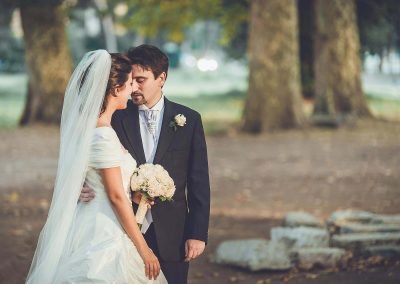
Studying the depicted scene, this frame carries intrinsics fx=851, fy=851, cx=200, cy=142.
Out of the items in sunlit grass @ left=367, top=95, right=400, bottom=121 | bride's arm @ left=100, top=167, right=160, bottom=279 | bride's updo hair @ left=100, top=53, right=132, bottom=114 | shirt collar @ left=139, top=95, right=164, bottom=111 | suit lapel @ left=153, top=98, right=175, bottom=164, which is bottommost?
sunlit grass @ left=367, top=95, right=400, bottom=121

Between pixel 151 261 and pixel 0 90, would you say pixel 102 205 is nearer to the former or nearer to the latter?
pixel 151 261

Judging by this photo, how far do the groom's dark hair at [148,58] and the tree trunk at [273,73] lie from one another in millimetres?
17274

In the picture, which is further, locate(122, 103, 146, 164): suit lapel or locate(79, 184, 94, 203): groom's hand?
locate(122, 103, 146, 164): suit lapel

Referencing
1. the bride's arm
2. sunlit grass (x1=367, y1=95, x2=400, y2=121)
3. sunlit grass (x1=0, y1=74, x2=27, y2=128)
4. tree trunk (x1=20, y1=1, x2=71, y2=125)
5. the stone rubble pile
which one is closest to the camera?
the bride's arm

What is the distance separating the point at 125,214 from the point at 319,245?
4974 millimetres

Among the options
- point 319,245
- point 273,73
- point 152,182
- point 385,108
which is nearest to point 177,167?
point 152,182

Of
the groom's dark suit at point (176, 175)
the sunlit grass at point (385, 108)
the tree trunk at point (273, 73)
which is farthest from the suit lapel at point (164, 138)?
the sunlit grass at point (385, 108)

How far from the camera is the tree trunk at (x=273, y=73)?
888 inches

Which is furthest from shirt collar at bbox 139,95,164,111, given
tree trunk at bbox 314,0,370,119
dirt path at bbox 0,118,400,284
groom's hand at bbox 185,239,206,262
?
tree trunk at bbox 314,0,370,119

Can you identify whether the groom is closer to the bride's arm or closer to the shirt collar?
the shirt collar

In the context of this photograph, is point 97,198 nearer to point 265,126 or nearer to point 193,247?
point 193,247

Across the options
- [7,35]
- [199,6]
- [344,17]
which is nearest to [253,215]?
[344,17]

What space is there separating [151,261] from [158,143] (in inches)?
29.7

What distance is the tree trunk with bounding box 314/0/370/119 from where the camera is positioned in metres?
25.7
